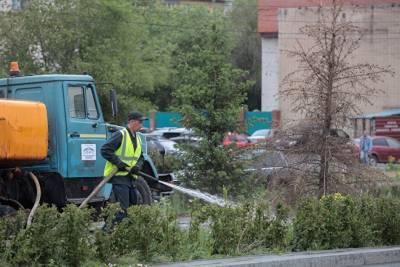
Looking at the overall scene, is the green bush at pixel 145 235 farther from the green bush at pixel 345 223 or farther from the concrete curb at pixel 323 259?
the green bush at pixel 345 223

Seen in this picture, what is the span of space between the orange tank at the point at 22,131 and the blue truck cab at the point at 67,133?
0.75 meters

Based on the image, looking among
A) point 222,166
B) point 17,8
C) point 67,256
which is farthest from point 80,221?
point 17,8

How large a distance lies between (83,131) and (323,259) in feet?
17.6

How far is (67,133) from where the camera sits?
46.1 ft

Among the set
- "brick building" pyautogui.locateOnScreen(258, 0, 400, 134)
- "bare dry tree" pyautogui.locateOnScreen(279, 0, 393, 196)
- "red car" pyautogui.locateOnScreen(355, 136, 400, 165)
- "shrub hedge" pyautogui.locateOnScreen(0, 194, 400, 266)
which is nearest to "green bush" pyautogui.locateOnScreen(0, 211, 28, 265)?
"shrub hedge" pyautogui.locateOnScreen(0, 194, 400, 266)

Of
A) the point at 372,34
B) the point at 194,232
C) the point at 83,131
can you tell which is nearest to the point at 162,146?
the point at 83,131

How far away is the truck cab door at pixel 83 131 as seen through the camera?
1415 centimetres

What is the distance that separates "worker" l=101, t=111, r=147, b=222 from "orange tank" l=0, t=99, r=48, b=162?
1.69 meters

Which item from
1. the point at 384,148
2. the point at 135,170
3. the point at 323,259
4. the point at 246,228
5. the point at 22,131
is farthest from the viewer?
the point at 384,148

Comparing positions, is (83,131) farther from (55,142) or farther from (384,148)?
(384,148)

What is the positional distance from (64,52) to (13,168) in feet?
60.1

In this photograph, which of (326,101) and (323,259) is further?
(326,101)

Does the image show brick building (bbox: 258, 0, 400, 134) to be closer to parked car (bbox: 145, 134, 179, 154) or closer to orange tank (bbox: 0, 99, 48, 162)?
parked car (bbox: 145, 134, 179, 154)

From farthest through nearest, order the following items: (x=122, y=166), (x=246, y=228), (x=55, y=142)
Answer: (x=55, y=142)
(x=122, y=166)
(x=246, y=228)
